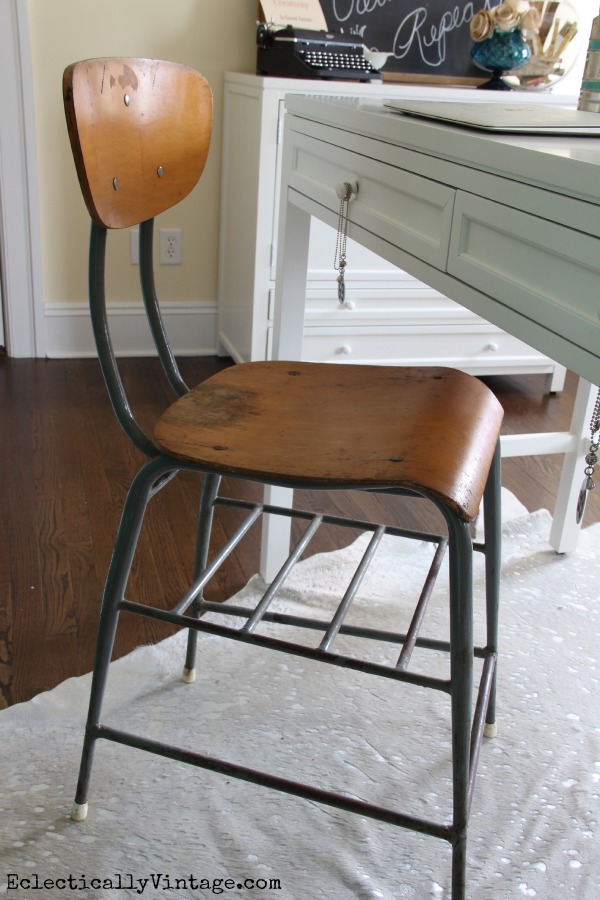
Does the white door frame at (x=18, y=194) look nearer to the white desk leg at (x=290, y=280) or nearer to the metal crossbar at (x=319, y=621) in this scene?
the white desk leg at (x=290, y=280)

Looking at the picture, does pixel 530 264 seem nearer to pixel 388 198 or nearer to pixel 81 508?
pixel 388 198

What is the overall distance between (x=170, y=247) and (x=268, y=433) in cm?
186

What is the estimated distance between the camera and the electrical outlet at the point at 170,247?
2.64 metres

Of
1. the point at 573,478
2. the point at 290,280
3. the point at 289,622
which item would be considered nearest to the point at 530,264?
the point at 289,622

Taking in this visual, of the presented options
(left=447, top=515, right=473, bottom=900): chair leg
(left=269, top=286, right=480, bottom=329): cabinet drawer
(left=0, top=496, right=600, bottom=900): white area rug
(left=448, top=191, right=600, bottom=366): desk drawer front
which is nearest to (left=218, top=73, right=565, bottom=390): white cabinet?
(left=269, top=286, right=480, bottom=329): cabinet drawer

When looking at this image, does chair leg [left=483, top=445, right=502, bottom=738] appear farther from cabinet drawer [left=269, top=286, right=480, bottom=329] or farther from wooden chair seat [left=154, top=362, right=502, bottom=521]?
cabinet drawer [left=269, top=286, right=480, bottom=329]

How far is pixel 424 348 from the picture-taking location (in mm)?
2471

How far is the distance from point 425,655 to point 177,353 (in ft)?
5.35

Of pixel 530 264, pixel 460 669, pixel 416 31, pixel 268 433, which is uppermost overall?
pixel 416 31

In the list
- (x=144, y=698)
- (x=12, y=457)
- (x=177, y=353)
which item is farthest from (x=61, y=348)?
(x=144, y=698)

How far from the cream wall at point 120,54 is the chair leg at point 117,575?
5.98ft

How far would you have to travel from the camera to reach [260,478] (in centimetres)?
86

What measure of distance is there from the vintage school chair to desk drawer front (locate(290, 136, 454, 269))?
19 cm

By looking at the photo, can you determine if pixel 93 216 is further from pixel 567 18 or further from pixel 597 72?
pixel 567 18
